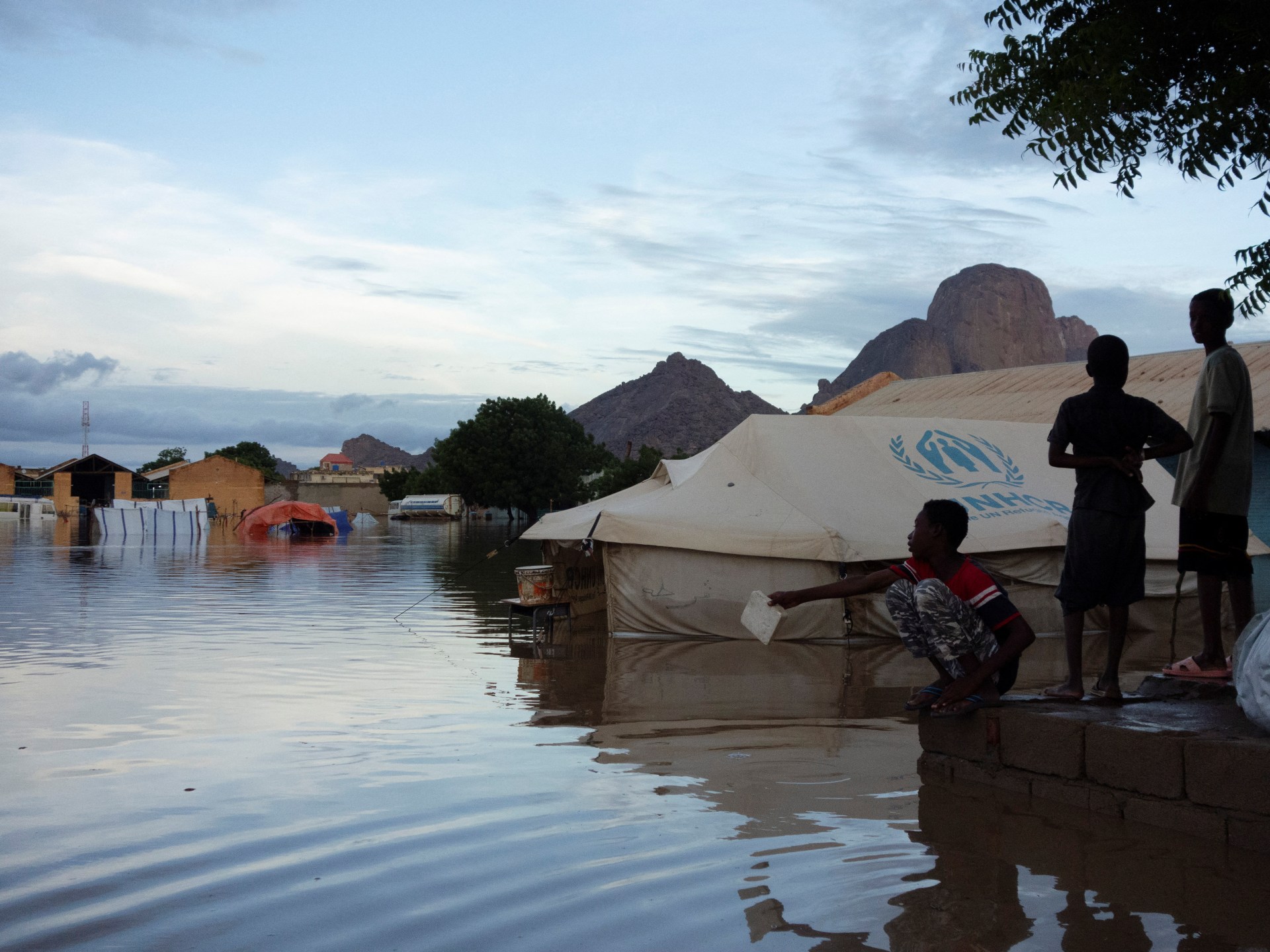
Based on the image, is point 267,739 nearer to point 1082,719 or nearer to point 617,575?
point 1082,719

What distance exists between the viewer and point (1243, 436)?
17.6ft

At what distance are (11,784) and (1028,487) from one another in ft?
39.9

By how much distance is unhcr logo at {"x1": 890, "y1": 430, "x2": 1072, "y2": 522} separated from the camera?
13.7m

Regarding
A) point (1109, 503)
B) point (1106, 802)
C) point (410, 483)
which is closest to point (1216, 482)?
point (1109, 503)

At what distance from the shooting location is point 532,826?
488 cm

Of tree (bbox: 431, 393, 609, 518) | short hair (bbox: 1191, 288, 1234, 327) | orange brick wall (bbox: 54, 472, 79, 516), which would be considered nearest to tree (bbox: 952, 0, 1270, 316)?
short hair (bbox: 1191, 288, 1234, 327)

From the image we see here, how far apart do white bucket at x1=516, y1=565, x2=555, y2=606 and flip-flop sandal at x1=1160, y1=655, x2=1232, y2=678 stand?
825 cm

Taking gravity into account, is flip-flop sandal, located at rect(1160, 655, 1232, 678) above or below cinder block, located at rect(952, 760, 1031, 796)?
above

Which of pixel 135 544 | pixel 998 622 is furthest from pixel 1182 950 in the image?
pixel 135 544

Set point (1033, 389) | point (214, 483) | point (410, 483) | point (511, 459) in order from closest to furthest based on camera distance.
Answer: point (1033, 389) < point (511, 459) < point (214, 483) < point (410, 483)

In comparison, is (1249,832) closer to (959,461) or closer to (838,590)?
(838,590)

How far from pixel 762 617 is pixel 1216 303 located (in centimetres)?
274

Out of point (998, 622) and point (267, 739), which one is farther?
point (267, 739)

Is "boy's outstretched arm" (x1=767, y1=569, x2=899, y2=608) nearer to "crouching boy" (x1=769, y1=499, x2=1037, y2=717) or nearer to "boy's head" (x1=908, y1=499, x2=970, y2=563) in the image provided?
"crouching boy" (x1=769, y1=499, x2=1037, y2=717)
